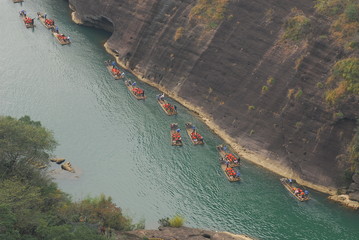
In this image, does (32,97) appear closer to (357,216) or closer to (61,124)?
(61,124)

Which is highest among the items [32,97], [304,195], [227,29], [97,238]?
[227,29]

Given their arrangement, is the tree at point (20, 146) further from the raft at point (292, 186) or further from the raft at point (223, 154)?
the raft at point (292, 186)

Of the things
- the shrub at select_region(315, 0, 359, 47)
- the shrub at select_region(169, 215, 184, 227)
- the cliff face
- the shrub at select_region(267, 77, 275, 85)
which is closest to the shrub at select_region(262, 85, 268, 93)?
the cliff face


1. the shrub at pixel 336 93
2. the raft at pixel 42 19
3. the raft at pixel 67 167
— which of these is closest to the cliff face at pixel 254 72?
the shrub at pixel 336 93

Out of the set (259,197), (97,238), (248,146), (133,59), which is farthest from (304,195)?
(133,59)

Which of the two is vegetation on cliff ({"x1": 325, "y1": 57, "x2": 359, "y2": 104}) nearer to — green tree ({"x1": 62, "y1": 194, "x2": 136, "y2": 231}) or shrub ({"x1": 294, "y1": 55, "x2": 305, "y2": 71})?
shrub ({"x1": 294, "y1": 55, "x2": 305, "y2": 71})

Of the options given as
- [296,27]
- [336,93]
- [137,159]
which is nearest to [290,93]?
[336,93]
